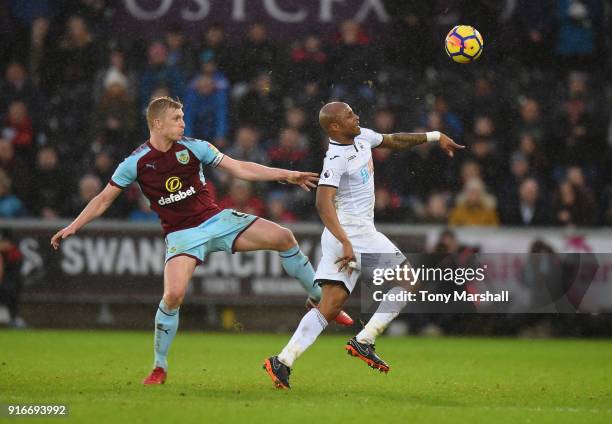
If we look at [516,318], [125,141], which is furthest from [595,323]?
[125,141]

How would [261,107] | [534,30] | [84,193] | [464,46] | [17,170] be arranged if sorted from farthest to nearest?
1. [534,30]
2. [261,107]
3. [17,170]
4. [84,193]
5. [464,46]

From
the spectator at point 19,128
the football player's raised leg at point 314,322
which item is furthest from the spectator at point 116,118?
the football player's raised leg at point 314,322

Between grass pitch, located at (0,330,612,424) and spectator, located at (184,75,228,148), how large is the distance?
2863 mm

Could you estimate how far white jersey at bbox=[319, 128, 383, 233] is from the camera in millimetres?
9352

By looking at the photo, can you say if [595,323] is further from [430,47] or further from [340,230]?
[340,230]

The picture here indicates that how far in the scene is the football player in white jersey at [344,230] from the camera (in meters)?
9.09

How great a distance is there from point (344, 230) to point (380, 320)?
0.78 metres

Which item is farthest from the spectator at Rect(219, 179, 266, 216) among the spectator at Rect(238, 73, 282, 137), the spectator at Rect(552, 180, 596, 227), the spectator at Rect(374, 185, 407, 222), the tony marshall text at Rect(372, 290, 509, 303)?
the spectator at Rect(552, 180, 596, 227)

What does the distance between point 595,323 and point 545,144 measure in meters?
2.63

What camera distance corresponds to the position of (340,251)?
30.6 ft

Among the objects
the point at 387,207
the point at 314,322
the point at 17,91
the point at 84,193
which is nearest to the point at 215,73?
the point at 84,193

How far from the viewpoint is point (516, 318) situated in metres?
15.9

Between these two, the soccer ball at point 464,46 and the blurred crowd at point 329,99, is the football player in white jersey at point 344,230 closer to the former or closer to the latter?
the soccer ball at point 464,46

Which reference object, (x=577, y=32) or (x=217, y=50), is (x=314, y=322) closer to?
(x=217, y=50)
